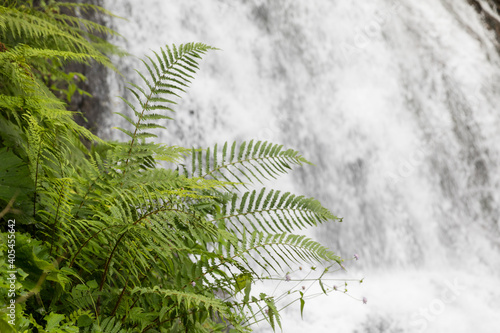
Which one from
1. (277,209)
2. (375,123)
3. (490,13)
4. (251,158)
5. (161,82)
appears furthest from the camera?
(490,13)

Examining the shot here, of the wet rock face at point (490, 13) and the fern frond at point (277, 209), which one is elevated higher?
the wet rock face at point (490, 13)

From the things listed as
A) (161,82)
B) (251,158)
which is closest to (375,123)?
(251,158)

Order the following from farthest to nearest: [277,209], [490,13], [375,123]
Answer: [490,13], [375,123], [277,209]

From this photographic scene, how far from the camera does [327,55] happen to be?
7.15 metres

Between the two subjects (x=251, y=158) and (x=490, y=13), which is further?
(x=490, y=13)

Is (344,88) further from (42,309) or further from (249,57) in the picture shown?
(42,309)

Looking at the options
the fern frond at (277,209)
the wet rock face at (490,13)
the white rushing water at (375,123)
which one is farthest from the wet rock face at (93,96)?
the wet rock face at (490,13)

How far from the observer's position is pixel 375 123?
702 centimetres

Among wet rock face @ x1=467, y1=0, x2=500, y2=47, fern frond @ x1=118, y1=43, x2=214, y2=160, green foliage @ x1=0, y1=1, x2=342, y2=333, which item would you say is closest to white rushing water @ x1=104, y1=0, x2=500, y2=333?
wet rock face @ x1=467, y1=0, x2=500, y2=47

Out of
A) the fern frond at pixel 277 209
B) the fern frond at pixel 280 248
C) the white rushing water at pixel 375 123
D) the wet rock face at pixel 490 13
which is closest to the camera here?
the fern frond at pixel 280 248

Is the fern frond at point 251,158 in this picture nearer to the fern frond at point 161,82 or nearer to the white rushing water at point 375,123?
the fern frond at point 161,82

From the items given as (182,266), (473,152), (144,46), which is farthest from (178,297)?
(473,152)

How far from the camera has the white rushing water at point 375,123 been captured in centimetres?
593

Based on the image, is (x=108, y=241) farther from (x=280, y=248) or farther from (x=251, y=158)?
(x=251, y=158)
